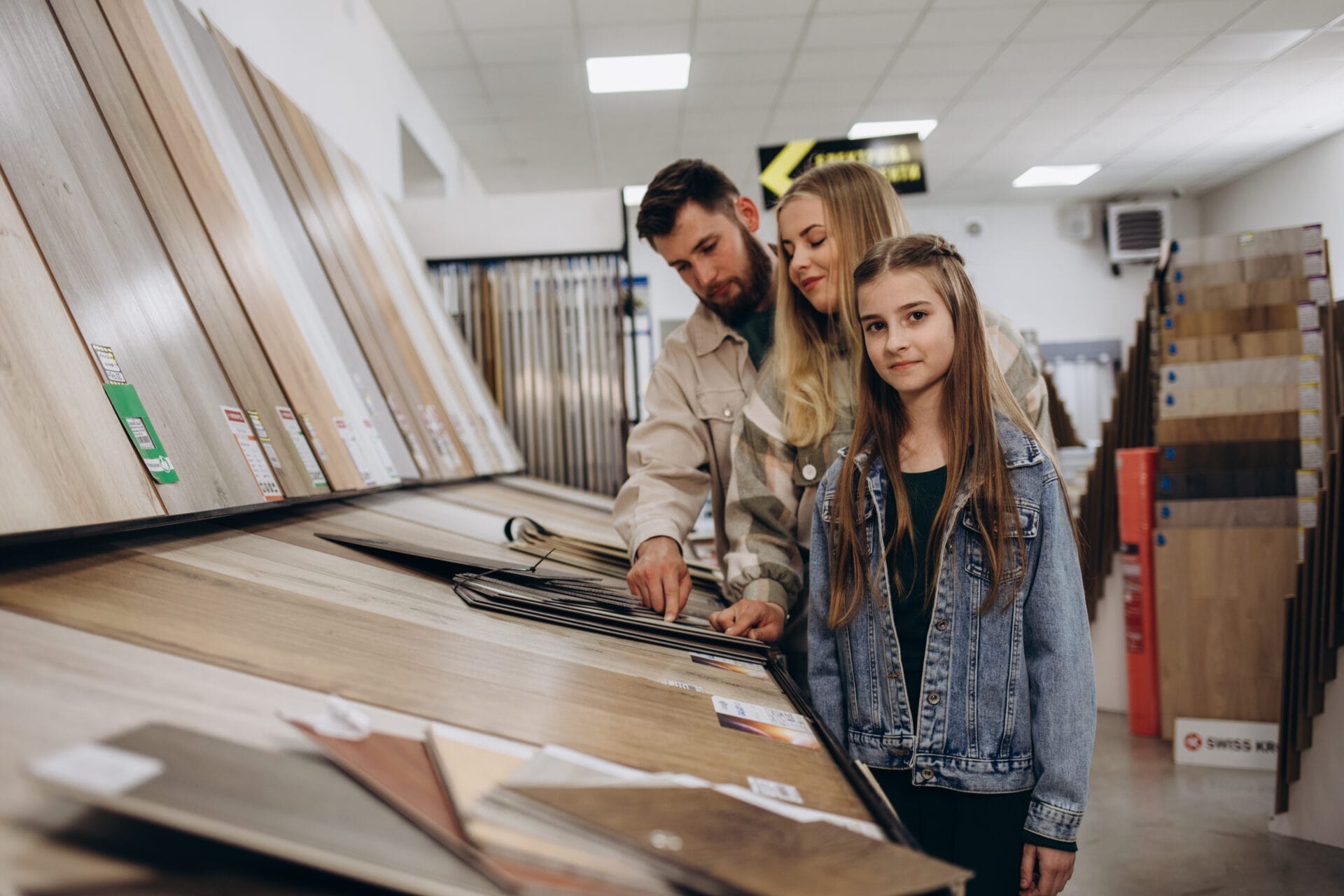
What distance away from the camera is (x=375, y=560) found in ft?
4.28

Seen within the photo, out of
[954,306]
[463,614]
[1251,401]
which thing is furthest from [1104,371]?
[463,614]

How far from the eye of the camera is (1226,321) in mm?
3137

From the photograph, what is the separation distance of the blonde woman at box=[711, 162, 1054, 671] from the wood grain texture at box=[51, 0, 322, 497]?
831mm

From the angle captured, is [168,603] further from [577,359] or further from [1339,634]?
[577,359]

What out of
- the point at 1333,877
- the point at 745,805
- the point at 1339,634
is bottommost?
the point at 1333,877

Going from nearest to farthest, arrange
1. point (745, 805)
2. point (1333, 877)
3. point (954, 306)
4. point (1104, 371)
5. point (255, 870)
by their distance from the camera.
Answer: point (255, 870) < point (745, 805) < point (954, 306) < point (1333, 877) < point (1104, 371)

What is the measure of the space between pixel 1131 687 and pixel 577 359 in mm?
2811

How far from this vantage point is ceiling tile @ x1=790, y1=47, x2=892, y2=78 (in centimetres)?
545

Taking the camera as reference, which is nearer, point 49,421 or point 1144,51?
point 49,421

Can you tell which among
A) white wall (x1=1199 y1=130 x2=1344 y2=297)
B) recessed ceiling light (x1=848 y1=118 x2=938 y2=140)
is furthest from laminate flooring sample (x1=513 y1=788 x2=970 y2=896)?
white wall (x1=1199 y1=130 x2=1344 y2=297)

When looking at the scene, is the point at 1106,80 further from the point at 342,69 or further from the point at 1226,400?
the point at 342,69

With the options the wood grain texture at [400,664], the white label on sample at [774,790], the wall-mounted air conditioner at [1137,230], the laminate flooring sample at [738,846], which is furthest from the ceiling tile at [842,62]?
the laminate flooring sample at [738,846]

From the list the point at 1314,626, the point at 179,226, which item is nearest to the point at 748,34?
the point at 1314,626

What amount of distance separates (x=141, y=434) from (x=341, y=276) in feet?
4.75
